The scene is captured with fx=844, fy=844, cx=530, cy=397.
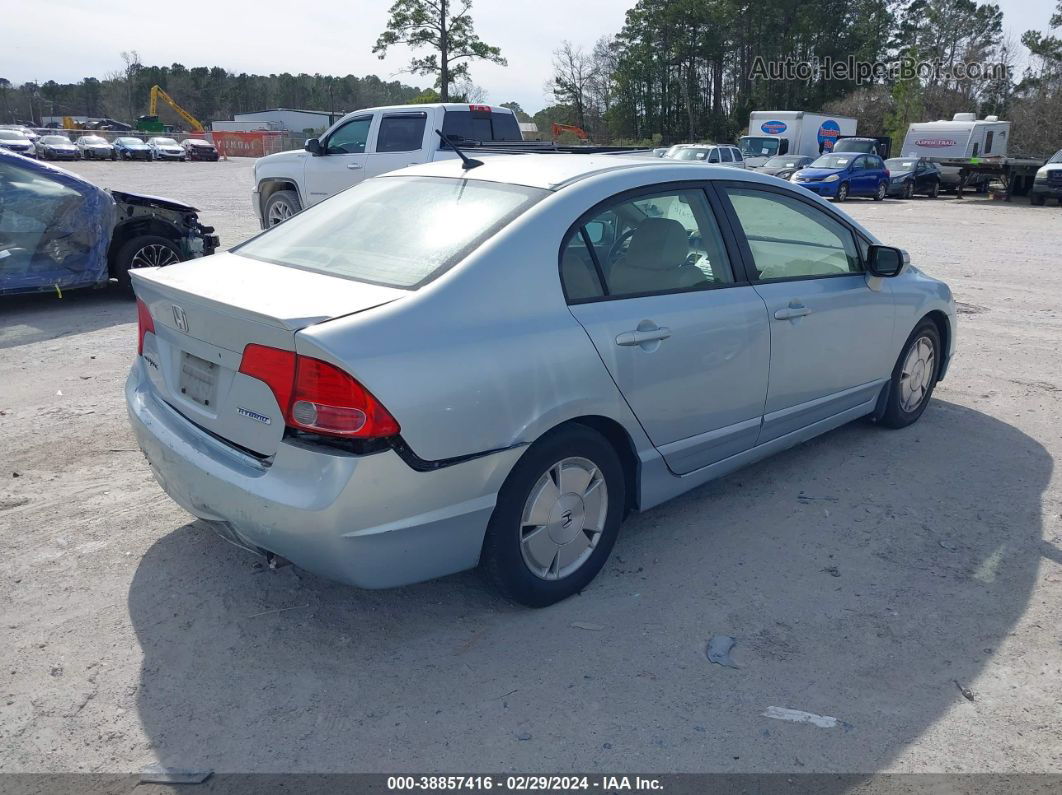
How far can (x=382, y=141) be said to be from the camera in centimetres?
1204

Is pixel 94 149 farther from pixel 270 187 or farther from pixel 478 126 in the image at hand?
pixel 478 126

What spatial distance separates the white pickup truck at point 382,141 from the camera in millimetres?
11789

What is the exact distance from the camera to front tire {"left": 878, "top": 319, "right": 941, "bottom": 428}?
520 cm

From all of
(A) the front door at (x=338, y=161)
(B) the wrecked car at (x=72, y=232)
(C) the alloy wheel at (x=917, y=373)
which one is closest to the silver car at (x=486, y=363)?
(C) the alloy wheel at (x=917, y=373)

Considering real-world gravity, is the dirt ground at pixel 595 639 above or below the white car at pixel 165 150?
below

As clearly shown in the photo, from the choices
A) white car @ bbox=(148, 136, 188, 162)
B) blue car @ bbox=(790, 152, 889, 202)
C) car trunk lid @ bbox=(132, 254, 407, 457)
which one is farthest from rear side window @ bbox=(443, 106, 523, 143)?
white car @ bbox=(148, 136, 188, 162)

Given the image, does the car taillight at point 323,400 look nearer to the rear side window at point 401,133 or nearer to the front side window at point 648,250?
the front side window at point 648,250

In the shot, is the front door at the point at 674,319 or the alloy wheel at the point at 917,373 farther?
the alloy wheel at the point at 917,373

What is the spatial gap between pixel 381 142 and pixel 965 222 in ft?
50.7

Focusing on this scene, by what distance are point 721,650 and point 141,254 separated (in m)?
7.71

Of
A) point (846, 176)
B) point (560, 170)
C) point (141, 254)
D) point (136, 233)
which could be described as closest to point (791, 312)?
point (560, 170)

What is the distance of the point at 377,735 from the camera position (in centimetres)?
265

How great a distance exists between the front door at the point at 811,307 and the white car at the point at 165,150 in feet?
181

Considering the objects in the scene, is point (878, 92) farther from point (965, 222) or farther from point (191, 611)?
point (191, 611)
